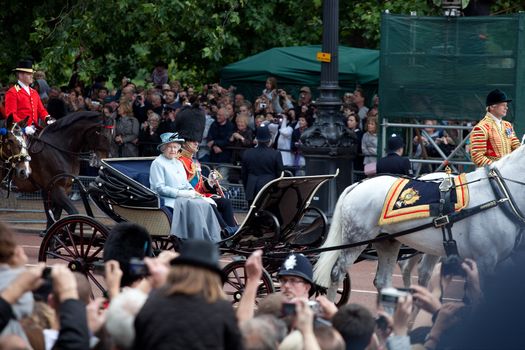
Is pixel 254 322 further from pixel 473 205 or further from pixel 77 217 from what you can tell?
pixel 77 217

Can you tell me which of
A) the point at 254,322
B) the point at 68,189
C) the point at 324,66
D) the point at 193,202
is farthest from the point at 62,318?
the point at 324,66

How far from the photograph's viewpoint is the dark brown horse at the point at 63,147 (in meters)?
16.7

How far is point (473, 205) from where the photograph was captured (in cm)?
1097

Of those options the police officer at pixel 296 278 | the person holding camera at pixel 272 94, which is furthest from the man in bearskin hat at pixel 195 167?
the person holding camera at pixel 272 94

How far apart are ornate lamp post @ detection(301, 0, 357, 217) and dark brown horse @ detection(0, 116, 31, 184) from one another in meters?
4.05

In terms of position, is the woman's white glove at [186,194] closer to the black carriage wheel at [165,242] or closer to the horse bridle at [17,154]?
the black carriage wheel at [165,242]

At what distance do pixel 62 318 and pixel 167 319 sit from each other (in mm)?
641

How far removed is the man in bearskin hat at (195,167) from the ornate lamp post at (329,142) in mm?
4988

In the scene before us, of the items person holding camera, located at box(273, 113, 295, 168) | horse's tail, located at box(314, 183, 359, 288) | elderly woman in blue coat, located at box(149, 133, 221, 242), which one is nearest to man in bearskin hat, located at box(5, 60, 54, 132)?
person holding camera, located at box(273, 113, 295, 168)

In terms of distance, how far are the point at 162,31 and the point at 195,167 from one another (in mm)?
10590

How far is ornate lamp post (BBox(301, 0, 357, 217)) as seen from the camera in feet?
57.2

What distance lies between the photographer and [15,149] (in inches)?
647

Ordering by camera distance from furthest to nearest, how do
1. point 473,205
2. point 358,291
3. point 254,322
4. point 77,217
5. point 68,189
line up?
point 68,189
point 358,291
point 77,217
point 473,205
point 254,322

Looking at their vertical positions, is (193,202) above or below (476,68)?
below
